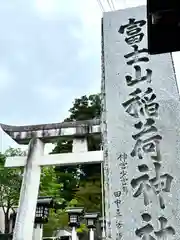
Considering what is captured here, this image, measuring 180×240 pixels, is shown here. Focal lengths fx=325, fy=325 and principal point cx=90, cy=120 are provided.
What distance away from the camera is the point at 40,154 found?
614 cm

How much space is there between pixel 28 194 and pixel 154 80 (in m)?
2.96

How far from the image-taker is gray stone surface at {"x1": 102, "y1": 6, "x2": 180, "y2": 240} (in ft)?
12.7

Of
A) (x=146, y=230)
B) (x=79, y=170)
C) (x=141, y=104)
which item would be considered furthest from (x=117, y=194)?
(x=79, y=170)

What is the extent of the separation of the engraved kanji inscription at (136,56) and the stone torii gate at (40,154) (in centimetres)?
172

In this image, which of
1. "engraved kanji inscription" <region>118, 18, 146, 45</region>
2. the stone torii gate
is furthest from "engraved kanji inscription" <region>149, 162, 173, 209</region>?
"engraved kanji inscription" <region>118, 18, 146, 45</region>

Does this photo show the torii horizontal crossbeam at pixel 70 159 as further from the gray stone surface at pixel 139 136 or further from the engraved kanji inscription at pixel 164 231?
the engraved kanji inscription at pixel 164 231

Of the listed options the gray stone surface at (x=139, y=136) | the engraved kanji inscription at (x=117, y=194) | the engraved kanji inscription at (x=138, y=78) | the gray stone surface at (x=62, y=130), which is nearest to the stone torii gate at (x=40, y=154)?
the gray stone surface at (x=62, y=130)

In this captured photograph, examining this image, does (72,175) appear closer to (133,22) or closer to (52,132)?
(52,132)

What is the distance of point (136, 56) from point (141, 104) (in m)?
0.80

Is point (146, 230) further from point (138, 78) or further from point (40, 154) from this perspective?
point (40, 154)

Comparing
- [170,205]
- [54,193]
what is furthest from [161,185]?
[54,193]

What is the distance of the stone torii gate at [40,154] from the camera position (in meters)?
5.71

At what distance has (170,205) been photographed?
3.87 meters

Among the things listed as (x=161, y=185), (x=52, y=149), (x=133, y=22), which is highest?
(x=52, y=149)
